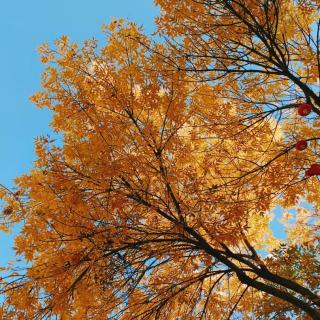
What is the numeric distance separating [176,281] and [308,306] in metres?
1.49

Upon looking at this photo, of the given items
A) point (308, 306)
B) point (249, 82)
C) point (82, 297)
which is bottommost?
point (308, 306)

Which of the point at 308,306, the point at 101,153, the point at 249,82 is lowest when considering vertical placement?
the point at 308,306

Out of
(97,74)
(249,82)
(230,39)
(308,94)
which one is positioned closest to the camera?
(308,94)

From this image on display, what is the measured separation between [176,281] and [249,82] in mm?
2509

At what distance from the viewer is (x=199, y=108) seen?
5062 millimetres

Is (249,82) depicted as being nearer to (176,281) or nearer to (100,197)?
(100,197)

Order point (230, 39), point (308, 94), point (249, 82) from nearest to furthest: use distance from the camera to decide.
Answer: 1. point (308, 94)
2. point (230, 39)
3. point (249, 82)

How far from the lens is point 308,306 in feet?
13.4

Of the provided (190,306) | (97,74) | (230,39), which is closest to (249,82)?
(230,39)

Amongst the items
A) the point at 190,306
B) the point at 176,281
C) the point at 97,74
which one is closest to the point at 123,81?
the point at 97,74

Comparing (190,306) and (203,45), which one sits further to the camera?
(190,306)

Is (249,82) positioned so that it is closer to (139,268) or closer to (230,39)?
(230,39)

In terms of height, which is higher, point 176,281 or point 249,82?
point 249,82

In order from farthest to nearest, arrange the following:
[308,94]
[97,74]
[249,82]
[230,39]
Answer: [97,74] < [249,82] < [230,39] < [308,94]
